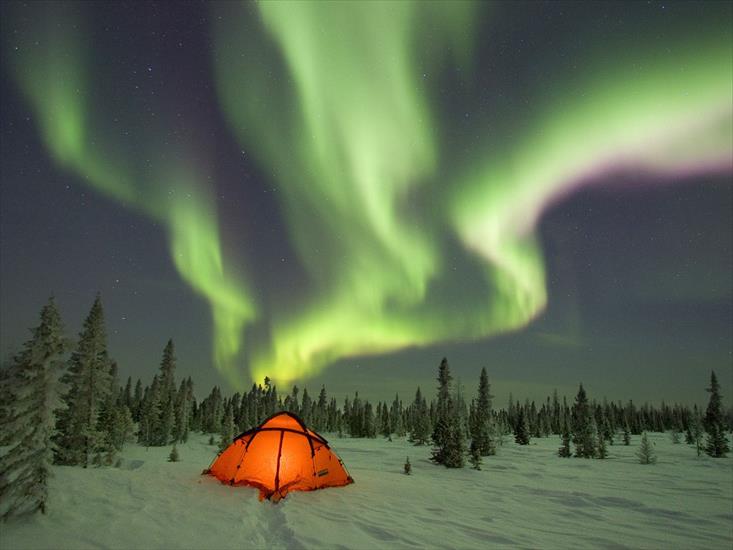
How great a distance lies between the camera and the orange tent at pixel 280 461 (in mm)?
14195

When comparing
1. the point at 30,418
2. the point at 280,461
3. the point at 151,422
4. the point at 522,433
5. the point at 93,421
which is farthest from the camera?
the point at 522,433

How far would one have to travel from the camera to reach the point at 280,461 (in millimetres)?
14398

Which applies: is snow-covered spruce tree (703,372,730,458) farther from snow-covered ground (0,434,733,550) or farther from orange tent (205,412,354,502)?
orange tent (205,412,354,502)

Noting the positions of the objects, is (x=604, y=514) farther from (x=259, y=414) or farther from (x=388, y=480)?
(x=259, y=414)

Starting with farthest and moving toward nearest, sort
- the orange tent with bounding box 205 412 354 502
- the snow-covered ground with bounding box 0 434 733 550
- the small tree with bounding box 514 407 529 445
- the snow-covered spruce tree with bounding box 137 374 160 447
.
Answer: the small tree with bounding box 514 407 529 445
the snow-covered spruce tree with bounding box 137 374 160 447
the orange tent with bounding box 205 412 354 502
the snow-covered ground with bounding box 0 434 733 550

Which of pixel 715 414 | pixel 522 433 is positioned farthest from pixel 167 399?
pixel 715 414

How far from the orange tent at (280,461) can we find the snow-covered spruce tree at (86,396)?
13326 mm

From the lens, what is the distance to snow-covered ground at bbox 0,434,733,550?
8453 millimetres

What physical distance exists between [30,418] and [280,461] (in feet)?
24.2

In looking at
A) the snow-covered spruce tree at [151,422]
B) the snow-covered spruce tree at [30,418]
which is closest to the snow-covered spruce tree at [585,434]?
the snow-covered spruce tree at [30,418]

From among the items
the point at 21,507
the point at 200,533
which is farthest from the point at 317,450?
the point at 21,507

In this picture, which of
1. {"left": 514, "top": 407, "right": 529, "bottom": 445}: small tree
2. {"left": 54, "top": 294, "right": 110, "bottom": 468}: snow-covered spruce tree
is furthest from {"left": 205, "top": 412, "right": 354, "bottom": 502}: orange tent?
{"left": 514, "top": 407, "right": 529, "bottom": 445}: small tree

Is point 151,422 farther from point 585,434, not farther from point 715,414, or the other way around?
point 715,414

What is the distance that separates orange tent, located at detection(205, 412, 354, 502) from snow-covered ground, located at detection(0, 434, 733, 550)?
53cm
